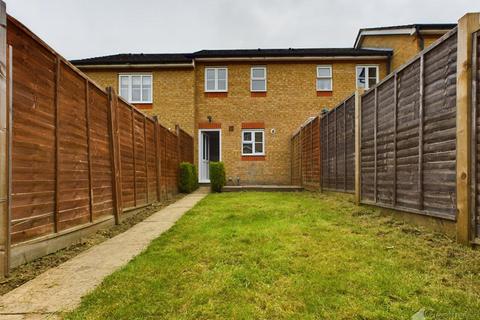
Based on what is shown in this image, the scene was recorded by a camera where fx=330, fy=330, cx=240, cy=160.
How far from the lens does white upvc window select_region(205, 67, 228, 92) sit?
1786 centimetres

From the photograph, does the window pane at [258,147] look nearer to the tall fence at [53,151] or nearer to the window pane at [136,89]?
the window pane at [136,89]

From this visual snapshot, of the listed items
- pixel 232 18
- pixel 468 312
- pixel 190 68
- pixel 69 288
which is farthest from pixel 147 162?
Answer: pixel 232 18

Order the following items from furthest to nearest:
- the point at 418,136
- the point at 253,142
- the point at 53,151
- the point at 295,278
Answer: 1. the point at 253,142
2. the point at 418,136
3. the point at 53,151
4. the point at 295,278

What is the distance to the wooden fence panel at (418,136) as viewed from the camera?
410 cm

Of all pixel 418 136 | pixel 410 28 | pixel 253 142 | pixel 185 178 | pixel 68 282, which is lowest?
pixel 68 282

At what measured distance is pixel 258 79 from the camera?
58.5 feet

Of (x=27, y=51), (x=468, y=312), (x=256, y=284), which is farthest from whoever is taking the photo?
(x=27, y=51)

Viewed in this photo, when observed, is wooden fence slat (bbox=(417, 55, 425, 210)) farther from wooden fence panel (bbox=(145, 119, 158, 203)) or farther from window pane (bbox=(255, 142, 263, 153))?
window pane (bbox=(255, 142, 263, 153))

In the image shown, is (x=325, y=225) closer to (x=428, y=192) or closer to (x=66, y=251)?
(x=428, y=192)

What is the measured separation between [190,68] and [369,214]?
13.6 meters

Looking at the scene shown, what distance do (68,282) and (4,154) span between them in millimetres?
1309

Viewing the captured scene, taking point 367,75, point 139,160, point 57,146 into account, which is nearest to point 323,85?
point 367,75

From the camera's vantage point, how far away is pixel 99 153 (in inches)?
224

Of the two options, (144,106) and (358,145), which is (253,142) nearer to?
(144,106)
